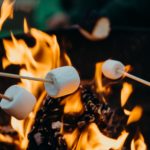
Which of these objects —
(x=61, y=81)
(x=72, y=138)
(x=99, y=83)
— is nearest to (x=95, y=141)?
(x=72, y=138)

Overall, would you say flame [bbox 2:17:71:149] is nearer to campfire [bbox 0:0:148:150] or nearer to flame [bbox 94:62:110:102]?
campfire [bbox 0:0:148:150]

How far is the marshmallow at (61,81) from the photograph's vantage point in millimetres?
1594

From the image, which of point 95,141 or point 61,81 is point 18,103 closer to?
point 61,81

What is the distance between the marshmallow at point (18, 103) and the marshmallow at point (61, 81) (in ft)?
0.26

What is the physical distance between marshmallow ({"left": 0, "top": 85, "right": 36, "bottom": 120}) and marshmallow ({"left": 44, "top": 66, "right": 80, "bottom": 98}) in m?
0.08

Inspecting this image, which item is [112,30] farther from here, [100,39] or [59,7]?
[59,7]

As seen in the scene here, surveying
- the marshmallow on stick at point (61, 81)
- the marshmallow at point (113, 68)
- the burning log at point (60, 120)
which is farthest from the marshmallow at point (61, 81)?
the burning log at point (60, 120)

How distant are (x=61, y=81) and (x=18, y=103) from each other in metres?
0.15

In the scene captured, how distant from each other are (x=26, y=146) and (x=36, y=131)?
0.22 ft

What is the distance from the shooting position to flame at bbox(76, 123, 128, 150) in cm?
189

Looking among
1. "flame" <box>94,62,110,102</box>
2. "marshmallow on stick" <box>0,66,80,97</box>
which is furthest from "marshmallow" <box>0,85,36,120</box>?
"flame" <box>94,62,110,102</box>

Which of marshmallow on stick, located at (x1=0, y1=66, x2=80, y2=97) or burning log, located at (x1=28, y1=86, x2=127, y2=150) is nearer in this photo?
marshmallow on stick, located at (x1=0, y1=66, x2=80, y2=97)

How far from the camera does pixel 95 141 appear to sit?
1923mm

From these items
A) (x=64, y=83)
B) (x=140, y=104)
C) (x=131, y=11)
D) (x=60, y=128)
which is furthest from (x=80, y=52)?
(x=64, y=83)
